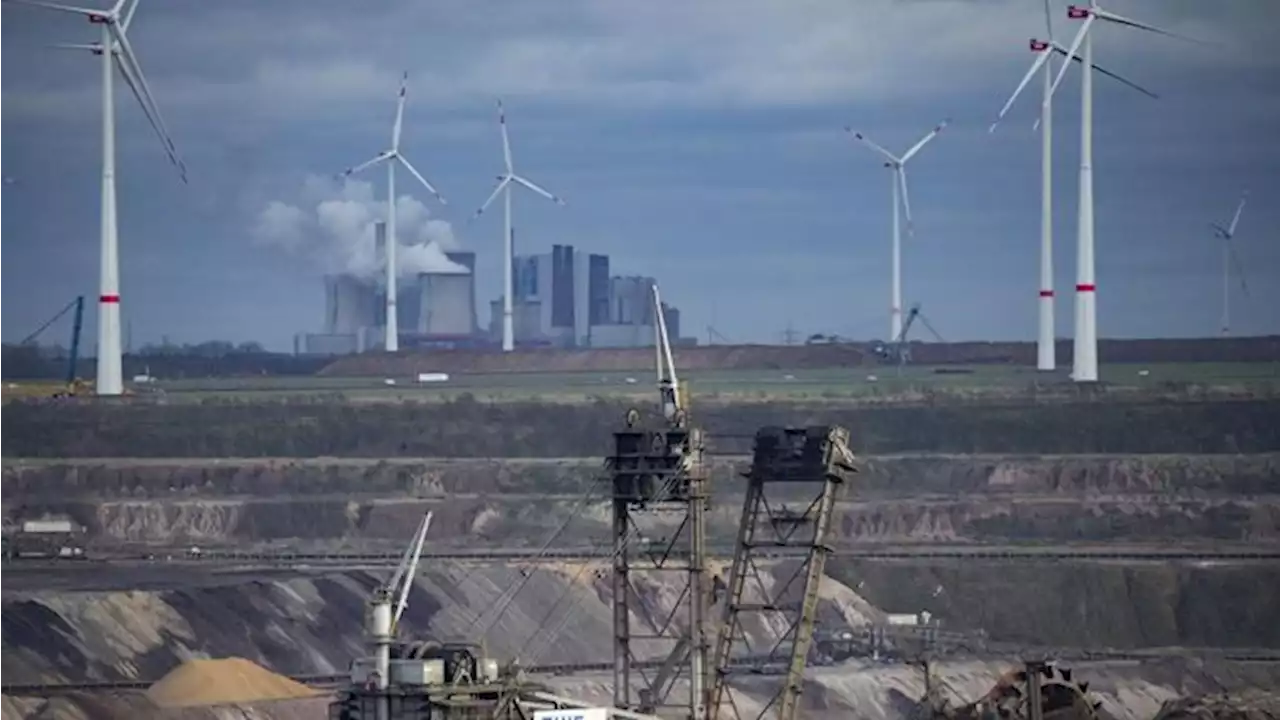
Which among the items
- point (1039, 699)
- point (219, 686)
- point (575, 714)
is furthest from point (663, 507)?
point (219, 686)

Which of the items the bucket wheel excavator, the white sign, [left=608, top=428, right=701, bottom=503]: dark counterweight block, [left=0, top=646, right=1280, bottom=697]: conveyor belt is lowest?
[left=0, top=646, right=1280, bottom=697]: conveyor belt

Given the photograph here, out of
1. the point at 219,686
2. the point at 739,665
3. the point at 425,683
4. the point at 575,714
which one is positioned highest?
the point at 425,683

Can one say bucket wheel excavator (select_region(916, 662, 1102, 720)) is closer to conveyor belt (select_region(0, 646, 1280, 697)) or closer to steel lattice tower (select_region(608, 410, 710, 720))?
conveyor belt (select_region(0, 646, 1280, 697))

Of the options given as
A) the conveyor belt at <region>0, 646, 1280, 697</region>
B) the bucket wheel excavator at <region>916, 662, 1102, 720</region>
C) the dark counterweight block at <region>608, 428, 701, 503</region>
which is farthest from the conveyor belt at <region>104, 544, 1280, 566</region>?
the dark counterweight block at <region>608, 428, 701, 503</region>

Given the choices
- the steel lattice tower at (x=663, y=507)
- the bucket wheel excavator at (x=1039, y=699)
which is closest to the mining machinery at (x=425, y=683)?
the steel lattice tower at (x=663, y=507)

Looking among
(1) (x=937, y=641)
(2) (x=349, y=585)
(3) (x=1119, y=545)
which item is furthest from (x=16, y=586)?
(3) (x=1119, y=545)

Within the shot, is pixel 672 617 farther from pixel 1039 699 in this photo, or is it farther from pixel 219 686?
pixel 1039 699

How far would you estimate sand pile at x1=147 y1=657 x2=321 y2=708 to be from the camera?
121500mm

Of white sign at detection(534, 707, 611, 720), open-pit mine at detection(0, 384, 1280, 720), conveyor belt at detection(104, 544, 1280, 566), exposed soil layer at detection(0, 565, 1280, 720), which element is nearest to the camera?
white sign at detection(534, 707, 611, 720)

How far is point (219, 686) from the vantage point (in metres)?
123

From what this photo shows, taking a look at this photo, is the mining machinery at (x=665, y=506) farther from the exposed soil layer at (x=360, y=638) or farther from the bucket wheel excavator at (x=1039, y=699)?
the exposed soil layer at (x=360, y=638)

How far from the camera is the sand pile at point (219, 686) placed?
122 meters

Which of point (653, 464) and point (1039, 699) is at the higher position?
point (653, 464)

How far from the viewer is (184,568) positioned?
17362 cm
